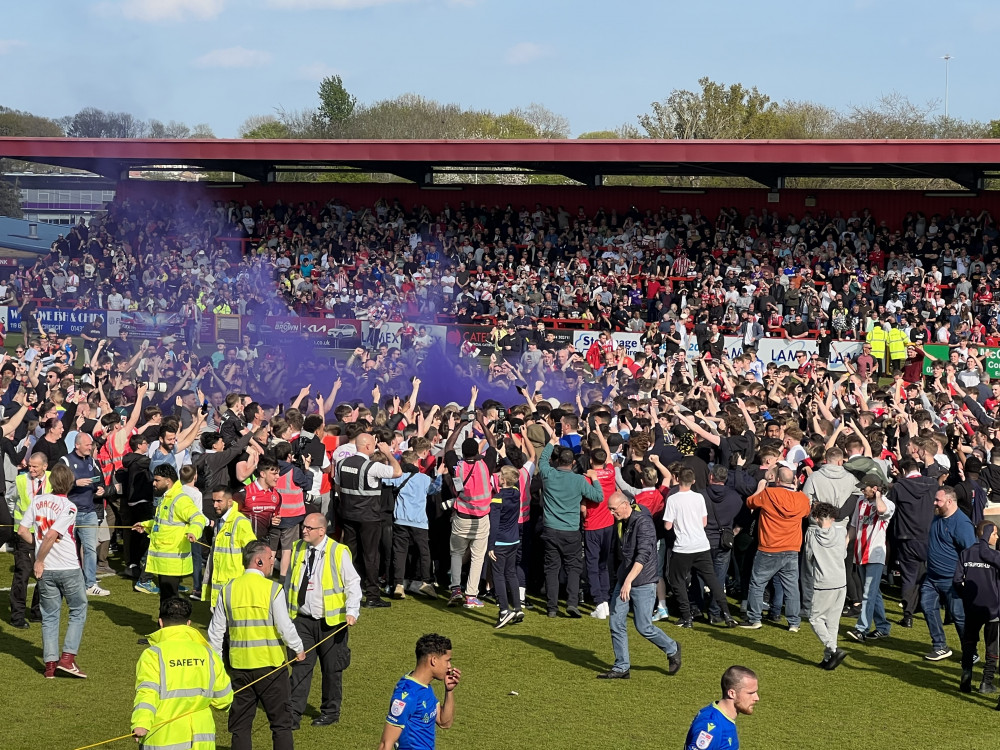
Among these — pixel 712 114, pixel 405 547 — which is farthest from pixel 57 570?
pixel 712 114

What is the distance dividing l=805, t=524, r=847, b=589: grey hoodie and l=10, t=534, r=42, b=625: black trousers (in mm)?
6539

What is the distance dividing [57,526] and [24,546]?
5.38ft

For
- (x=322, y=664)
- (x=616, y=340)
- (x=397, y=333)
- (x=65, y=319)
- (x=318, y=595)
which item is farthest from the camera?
(x=65, y=319)

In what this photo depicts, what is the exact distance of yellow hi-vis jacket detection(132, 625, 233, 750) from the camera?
5992mm

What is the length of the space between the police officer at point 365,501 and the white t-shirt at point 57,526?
2.79 meters

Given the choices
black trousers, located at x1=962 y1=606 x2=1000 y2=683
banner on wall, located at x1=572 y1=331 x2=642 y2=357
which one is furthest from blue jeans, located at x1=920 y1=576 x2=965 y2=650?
banner on wall, located at x1=572 y1=331 x2=642 y2=357

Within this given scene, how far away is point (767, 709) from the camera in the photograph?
8.91 m

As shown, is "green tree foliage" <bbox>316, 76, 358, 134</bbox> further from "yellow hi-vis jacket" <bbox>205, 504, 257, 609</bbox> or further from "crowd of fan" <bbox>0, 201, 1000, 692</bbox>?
"yellow hi-vis jacket" <bbox>205, 504, 257, 609</bbox>

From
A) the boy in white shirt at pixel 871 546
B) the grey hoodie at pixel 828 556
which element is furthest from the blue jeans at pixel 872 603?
the grey hoodie at pixel 828 556

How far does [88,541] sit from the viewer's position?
1103cm

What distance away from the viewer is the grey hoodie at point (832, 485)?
35.0 feet

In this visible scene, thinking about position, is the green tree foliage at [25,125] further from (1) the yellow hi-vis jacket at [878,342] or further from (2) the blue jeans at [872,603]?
(2) the blue jeans at [872,603]

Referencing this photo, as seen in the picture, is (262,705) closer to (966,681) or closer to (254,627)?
(254,627)

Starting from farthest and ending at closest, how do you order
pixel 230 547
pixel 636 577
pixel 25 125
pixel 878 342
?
pixel 25 125 < pixel 878 342 < pixel 636 577 < pixel 230 547
